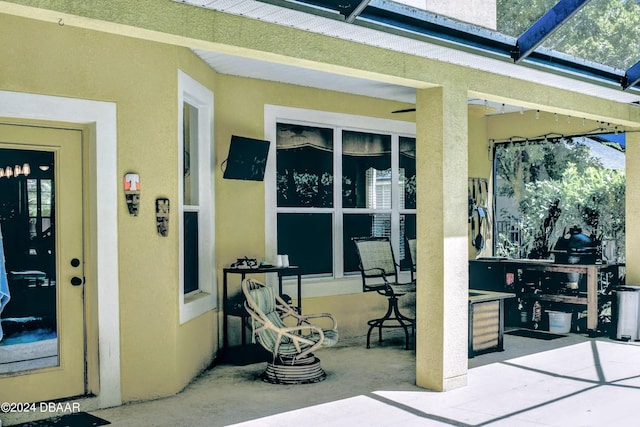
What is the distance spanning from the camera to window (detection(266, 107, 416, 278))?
25.2ft

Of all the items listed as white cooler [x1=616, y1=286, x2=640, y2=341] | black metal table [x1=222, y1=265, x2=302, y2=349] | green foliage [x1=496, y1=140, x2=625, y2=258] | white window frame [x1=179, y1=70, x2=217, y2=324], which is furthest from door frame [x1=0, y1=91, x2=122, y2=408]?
green foliage [x1=496, y1=140, x2=625, y2=258]

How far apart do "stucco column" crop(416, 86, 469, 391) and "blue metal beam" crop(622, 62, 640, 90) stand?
2.22 m

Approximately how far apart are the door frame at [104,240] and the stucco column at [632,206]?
644 centimetres

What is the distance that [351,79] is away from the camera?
7.25m

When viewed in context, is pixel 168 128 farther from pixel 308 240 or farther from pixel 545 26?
pixel 545 26

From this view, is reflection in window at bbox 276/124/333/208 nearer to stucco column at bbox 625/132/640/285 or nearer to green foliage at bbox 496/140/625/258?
green foliage at bbox 496/140/625/258

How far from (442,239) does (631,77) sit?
118 inches

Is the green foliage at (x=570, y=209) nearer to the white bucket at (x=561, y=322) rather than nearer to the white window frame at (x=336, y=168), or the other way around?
the white bucket at (x=561, y=322)

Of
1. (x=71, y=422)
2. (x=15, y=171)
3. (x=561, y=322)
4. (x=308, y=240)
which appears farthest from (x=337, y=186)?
(x=71, y=422)

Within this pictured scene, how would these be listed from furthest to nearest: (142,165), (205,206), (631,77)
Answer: (631,77)
(205,206)
(142,165)

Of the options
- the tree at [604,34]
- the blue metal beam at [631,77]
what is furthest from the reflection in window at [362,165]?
the tree at [604,34]

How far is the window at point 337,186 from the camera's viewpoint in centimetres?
767

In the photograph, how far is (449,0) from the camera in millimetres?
8422

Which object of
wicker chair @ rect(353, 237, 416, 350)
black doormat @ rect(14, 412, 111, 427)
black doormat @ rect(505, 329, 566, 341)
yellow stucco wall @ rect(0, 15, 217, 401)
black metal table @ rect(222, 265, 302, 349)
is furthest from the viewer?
black doormat @ rect(505, 329, 566, 341)
